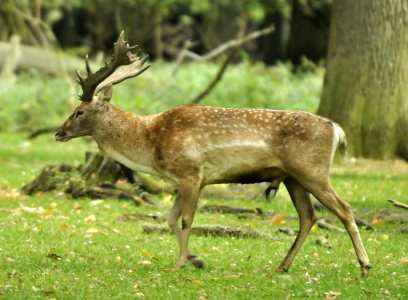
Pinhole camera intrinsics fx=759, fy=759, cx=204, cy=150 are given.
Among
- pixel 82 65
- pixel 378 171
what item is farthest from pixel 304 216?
pixel 82 65

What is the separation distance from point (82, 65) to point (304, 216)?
20.6 metres

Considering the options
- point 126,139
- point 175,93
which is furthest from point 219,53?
point 126,139

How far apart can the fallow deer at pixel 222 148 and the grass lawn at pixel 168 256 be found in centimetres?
39

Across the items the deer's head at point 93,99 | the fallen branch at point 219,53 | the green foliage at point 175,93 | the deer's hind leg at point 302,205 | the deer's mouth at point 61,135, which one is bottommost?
the green foliage at point 175,93

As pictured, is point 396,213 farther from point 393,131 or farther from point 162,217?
point 393,131

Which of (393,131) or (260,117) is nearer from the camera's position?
(260,117)

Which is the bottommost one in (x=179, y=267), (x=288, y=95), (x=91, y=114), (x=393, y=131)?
(x=288, y=95)

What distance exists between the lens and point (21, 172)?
1520 cm

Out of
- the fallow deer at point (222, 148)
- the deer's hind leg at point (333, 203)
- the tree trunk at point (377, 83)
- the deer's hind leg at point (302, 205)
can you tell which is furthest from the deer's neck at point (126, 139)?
the tree trunk at point (377, 83)

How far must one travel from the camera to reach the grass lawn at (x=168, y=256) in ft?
22.5

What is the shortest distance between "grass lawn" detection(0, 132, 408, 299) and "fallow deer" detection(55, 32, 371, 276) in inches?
15.4

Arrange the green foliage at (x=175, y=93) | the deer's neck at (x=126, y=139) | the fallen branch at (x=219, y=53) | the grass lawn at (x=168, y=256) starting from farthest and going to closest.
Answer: the green foliage at (x=175, y=93)
the fallen branch at (x=219, y=53)
the deer's neck at (x=126, y=139)
the grass lawn at (x=168, y=256)

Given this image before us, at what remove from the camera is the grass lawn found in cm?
686

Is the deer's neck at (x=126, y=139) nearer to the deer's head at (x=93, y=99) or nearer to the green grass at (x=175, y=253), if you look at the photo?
the deer's head at (x=93, y=99)
